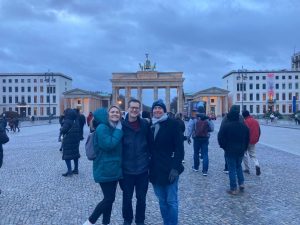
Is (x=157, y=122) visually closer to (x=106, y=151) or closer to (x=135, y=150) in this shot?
(x=135, y=150)

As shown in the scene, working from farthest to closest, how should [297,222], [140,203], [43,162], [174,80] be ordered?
[174,80] < [43,162] < [297,222] < [140,203]

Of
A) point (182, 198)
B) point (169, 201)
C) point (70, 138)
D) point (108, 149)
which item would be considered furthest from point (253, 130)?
point (108, 149)

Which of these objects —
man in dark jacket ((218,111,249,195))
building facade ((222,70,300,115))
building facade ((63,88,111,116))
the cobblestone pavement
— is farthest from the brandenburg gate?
man in dark jacket ((218,111,249,195))

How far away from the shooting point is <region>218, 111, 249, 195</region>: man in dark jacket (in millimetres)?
8422

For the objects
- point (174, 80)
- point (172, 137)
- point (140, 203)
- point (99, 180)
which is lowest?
point (140, 203)

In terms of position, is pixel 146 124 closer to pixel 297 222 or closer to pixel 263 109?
pixel 297 222

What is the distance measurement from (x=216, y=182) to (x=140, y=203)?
4449 millimetres

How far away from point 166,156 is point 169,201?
0.66 m

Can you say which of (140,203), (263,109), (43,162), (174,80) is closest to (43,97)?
(174,80)

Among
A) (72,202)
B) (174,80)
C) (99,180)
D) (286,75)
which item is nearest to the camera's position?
(99,180)

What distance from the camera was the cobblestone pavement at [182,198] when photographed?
21.9 ft

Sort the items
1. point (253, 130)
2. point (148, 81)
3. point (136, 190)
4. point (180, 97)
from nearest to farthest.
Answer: point (136, 190)
point (253, 130)
point (148, 81)
point (180, 97)

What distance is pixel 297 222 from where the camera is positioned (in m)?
6.48

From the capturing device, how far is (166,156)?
5516mm
